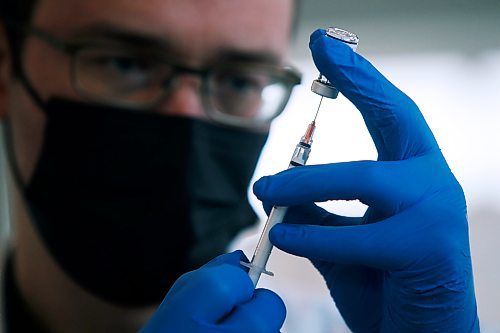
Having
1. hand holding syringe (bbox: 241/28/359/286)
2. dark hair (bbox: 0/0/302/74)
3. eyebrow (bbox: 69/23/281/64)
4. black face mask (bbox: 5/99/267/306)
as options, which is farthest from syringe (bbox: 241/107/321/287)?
dark hair (bbox: 0/0/302/74)

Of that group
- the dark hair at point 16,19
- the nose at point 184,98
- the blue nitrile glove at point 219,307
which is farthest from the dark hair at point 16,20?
the blue nitrile glove at point 219,307

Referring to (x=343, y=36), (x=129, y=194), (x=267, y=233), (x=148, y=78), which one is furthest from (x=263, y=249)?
(x=148, y=78)

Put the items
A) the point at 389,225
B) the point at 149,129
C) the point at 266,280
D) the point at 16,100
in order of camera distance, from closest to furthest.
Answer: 1. the point at 389,225
2. the point at 149,129
3. the point at 16,100
4. the point at 266,280

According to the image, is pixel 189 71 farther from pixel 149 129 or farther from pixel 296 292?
pixel 296 292

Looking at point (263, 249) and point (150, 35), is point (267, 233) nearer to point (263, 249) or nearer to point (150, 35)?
point (263, 249)

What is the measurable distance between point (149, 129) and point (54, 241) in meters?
0.29

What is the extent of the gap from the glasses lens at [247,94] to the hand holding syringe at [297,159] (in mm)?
421

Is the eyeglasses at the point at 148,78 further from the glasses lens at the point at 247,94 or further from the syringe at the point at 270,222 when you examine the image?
the syringe at the point at 270,222

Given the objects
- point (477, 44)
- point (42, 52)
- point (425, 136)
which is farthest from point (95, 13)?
point (477, 44)

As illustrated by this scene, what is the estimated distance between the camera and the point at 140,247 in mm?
950

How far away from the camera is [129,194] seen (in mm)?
943

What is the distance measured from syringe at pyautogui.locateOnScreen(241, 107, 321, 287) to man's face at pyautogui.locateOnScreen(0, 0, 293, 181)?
1.29 feet

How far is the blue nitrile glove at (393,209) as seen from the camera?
1.93 feet

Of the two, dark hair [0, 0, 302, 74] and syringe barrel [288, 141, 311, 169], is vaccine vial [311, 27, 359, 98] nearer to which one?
syringe barrel [288, 141, 311, 169]
